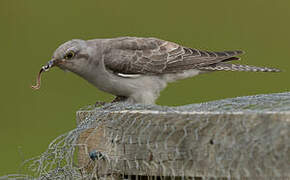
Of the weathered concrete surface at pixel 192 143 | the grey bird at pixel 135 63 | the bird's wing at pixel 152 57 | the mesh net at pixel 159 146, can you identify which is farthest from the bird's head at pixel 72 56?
the weathered concrete surface at pixel 192 143

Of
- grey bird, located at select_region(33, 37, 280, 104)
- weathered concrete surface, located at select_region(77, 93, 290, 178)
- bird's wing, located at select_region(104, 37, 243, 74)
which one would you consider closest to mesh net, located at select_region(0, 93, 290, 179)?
weathered concrete surface, located at select_region(77, 93, 290, 178)

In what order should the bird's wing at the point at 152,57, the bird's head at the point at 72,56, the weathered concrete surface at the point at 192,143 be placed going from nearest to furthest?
1. the weathered concrete surface at the point at 192,143
2. the bird's head at the point at 72,56
3. the bird's wing at the point at 152,57

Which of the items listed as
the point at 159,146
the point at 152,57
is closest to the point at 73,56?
the point at 152,57

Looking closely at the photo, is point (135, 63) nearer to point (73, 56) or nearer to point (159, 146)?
point (73, 56)

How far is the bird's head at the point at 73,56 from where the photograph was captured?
217 inches

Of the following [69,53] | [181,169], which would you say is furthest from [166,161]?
[69,53]

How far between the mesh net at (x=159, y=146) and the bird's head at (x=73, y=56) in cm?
206

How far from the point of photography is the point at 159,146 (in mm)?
2855

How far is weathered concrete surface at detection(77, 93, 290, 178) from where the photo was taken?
2.55 m

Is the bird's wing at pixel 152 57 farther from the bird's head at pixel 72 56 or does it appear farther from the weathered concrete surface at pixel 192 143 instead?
the weathered concrete surface at pixel 192 143

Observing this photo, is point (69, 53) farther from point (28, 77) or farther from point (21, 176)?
point (28, 77)

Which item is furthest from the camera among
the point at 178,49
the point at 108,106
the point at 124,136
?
the point at 178,49

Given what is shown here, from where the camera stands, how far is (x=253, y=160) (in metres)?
2.55

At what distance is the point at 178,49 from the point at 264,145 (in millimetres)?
4547
